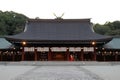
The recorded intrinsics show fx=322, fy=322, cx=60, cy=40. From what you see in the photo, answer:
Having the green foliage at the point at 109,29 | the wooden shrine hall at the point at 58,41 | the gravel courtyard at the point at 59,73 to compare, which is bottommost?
the gravel courtyard at the point at 59,73

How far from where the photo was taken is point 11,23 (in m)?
90.6

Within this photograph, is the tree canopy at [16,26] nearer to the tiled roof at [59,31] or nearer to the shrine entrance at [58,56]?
the tiled roof at [59,31]

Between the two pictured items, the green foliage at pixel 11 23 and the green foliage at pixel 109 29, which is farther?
the green foliage at pixel 11 23

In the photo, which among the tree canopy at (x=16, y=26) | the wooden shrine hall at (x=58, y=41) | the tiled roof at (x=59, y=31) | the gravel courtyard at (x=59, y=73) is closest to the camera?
the gravel courtyard at (x=59, y=73)

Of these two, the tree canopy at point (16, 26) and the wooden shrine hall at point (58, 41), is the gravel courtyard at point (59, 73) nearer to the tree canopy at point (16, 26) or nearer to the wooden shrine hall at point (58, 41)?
the wooden shrine hall at point (58, 41)

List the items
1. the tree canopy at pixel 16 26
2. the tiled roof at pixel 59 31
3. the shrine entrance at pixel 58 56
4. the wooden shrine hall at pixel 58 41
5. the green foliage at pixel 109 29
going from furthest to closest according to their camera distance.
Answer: the tree canopy at pixel 16 26, the green foliage at pixel 109 29, the shrine entrance at pixel 58 56, the tiled roof at pixel 59 31, the wooden shrine hall at pixel 58 41

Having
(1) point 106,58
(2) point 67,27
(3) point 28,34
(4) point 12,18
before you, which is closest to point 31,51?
(3) point 28,34

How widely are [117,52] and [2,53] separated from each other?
645 inches

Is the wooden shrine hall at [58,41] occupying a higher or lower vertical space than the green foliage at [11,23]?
lower

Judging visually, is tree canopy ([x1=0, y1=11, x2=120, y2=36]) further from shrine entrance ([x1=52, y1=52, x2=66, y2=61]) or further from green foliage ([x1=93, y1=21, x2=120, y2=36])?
shrine entrance ([x1=52, y1=52, x2=66, y2=61])

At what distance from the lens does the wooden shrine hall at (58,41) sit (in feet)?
137

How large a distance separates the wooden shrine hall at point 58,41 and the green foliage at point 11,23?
36.0 meters

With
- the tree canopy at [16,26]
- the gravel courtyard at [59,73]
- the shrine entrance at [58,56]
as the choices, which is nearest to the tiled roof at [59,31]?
the shrine entrance at [58,56]

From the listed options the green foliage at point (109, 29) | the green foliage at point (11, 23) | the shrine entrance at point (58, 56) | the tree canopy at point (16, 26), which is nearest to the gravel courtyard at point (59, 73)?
the shrine entrance at point (58, 56)
